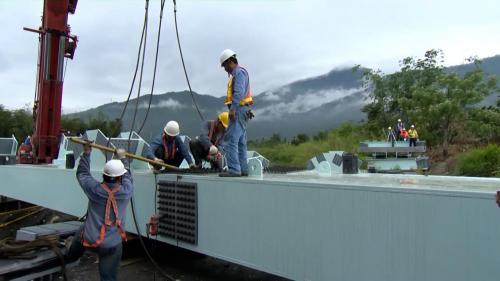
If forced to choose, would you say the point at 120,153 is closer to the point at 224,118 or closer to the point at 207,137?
the point at 207,137

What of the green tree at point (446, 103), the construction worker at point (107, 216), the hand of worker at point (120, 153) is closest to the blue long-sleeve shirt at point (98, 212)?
the construction worker at point (107, 216)

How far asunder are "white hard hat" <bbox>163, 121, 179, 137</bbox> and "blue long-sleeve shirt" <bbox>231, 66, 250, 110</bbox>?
165 centimetres

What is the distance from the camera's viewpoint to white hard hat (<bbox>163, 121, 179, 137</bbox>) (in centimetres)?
616

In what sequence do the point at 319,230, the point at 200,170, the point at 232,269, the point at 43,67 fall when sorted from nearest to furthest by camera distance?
the point at 319,230, the point at 200,170, the point at 232,269, the point at 43,67

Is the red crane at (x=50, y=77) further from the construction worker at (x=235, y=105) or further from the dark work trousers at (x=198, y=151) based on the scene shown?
the construction worker at (x=235, y=105)

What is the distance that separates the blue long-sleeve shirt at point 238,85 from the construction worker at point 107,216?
1456mm

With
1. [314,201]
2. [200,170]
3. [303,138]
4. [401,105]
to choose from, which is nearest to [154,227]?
[200,170]

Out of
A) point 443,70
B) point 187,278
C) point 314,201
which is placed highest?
point 443,70

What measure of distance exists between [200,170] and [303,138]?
26609 millimetres

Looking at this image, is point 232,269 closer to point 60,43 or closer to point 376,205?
point 376,205

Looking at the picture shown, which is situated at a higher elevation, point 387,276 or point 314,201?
point 314,201

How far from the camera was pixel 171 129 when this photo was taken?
20.2 feet

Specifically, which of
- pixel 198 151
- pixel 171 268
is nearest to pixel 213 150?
pixel 198 151

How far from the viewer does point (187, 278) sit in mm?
6027
